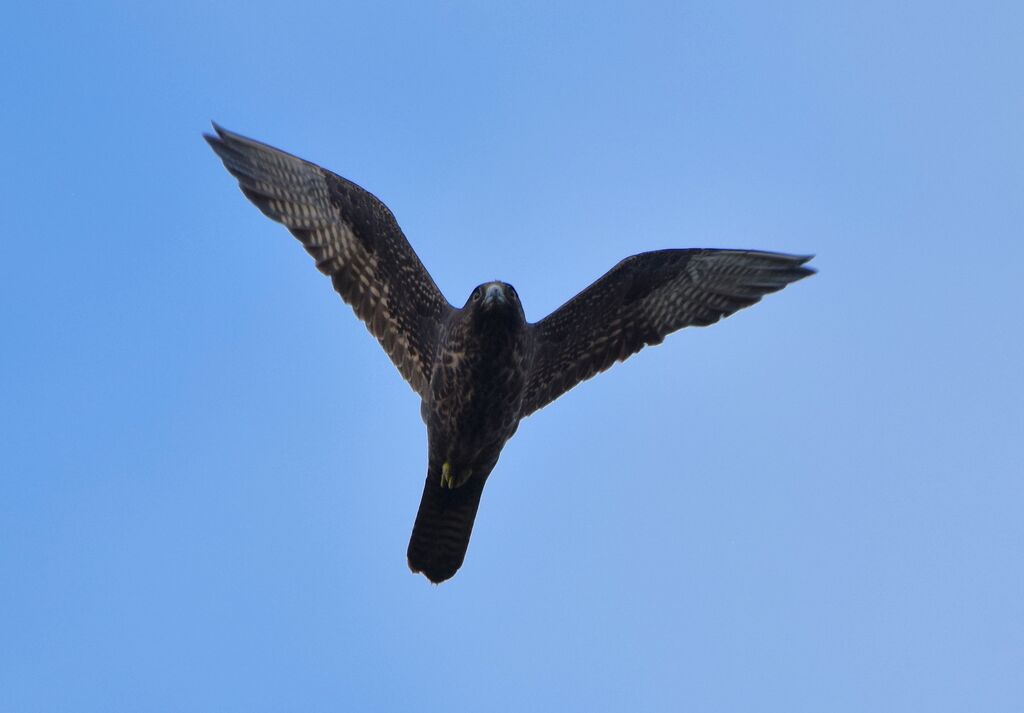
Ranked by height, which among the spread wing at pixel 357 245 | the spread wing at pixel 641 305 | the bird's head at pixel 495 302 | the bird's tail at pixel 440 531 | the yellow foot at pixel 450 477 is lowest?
the bird's tail at pixel 440 531

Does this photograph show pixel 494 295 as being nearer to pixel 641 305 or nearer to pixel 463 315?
pixel 463 315

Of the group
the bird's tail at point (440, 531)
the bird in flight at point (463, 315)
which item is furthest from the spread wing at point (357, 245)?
the bird's tail at point (440, 531)

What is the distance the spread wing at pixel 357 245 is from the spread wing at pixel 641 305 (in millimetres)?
975

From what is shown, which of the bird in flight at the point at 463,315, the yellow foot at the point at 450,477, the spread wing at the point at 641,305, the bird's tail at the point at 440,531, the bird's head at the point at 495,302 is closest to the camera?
the bird's head at the point at 495,302

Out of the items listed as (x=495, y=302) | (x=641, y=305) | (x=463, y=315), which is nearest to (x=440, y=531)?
(x=463, y=315)

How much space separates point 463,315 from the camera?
9.61m

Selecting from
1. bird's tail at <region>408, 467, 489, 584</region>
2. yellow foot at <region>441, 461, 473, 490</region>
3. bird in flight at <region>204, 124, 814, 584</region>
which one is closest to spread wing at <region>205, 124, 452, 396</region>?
bird in flight at <region>204, 124, 814, 584</region>

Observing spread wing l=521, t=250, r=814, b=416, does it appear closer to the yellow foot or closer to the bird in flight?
the bird in flight

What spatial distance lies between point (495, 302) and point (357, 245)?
1559 millimetres

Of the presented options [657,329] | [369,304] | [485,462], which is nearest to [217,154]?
[369,304]

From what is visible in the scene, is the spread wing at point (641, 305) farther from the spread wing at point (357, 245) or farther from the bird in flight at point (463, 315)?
the spread wing at point (357, 245)

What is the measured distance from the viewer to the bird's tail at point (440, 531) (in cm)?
1001

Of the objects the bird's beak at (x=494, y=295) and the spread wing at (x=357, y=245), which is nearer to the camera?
the bird's beak at (x=494, y=295)

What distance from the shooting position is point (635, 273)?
34.4ft
